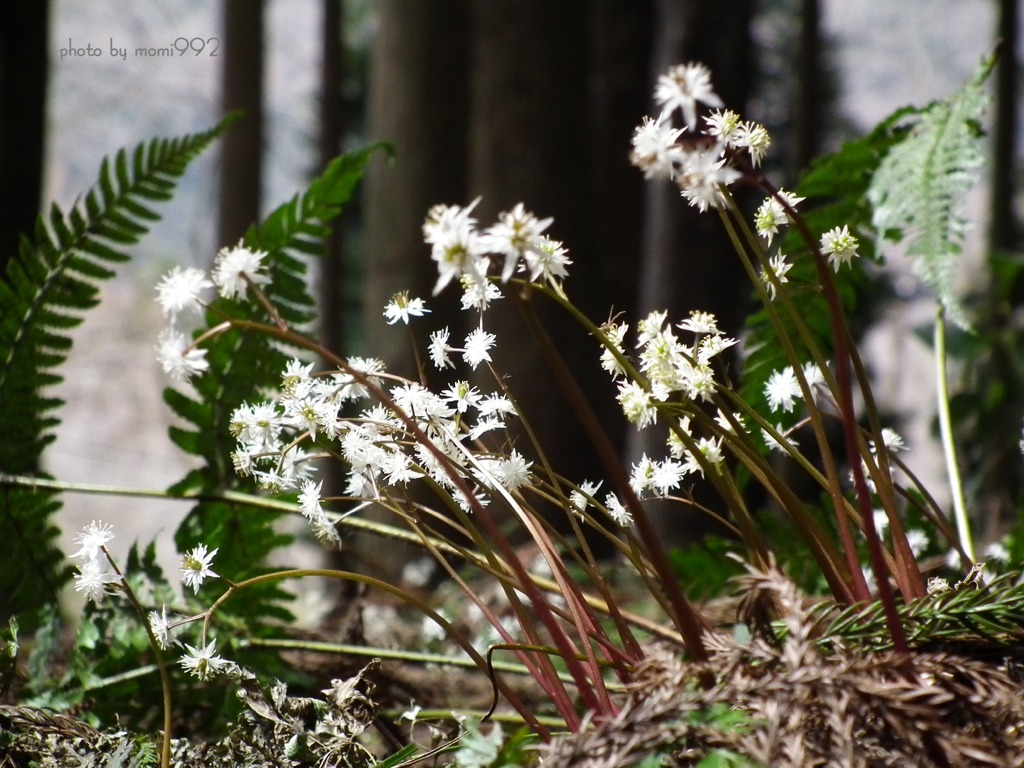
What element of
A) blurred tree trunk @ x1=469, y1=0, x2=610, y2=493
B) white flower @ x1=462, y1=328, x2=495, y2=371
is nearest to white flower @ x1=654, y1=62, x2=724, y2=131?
white flower @ x1=462, y1=328, x2=495, y2=371

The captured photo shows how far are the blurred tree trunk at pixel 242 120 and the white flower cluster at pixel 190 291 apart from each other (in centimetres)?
409

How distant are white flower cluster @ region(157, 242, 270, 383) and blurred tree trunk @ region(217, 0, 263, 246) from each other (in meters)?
4.09

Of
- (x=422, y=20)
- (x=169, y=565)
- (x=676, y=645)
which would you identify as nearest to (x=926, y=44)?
(x=422, y=20)

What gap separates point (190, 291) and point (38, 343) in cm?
58

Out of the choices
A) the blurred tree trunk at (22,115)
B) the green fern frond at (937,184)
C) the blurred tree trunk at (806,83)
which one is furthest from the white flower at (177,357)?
the blurred tree trunk at (806,83)

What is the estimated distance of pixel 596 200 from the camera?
3143mm

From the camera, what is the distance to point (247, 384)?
1023mm

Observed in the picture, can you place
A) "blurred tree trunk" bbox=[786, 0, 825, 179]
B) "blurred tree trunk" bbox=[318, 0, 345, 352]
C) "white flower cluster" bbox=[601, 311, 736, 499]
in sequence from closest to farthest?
"white flower cluster" bbox=[601, 311, 736, 499]
"blurred tree trunk" bbox=[786, 0, 825, 179]
"blurred tree trunk" bbox=[318, 0, 345, 352]

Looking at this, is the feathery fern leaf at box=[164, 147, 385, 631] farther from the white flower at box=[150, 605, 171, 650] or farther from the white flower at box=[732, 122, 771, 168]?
the white flower at box=[732, 122, 771, 168]

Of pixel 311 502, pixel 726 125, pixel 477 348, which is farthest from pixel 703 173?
pixel 311 502

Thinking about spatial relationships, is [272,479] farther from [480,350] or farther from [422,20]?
[422,20]

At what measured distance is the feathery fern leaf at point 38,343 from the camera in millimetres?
997

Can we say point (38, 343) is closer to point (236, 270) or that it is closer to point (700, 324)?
point (236, 270)

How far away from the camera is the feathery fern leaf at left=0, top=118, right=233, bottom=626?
1.00 meters
